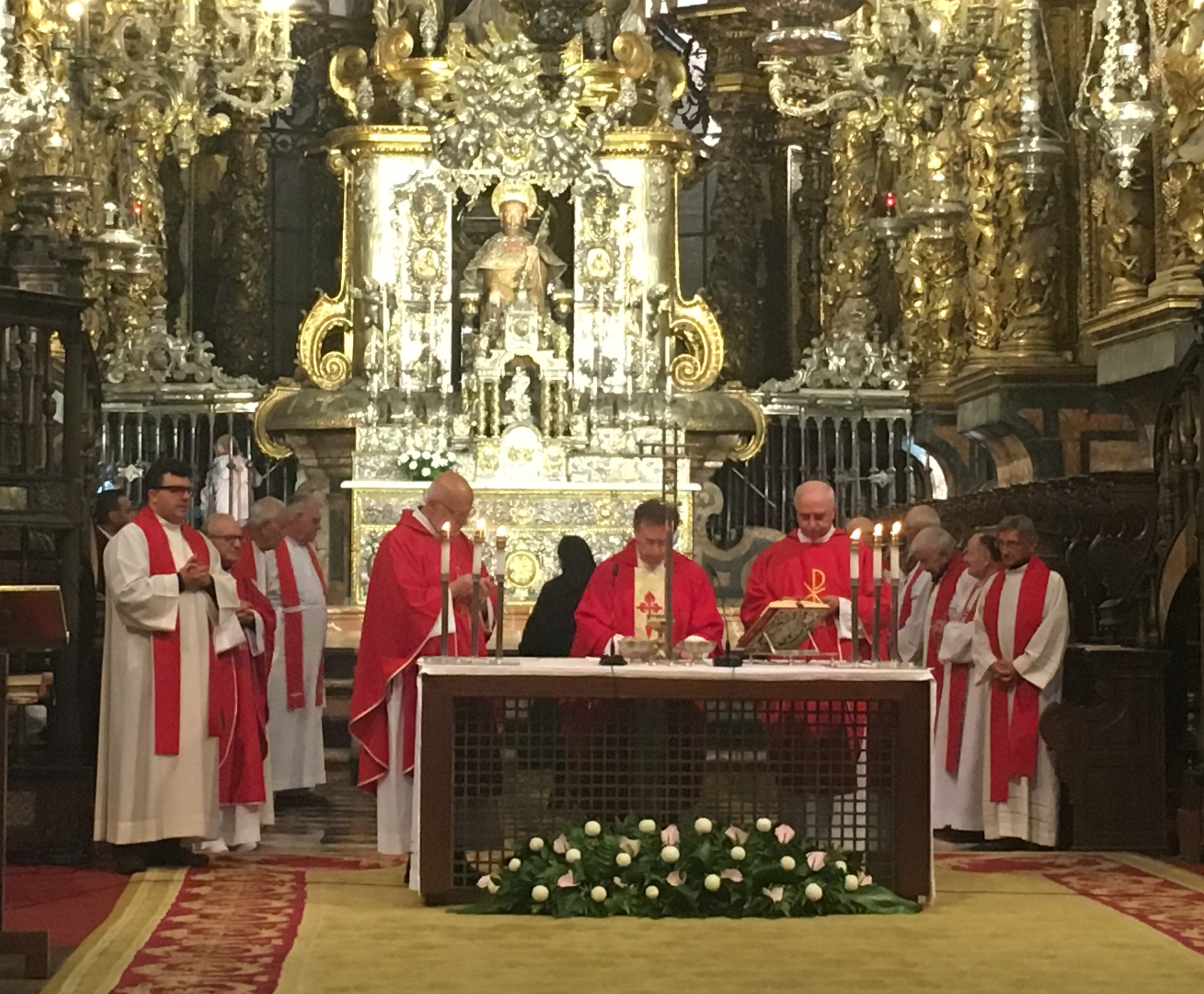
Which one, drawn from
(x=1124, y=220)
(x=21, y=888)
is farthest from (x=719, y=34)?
(x=21, y=888)

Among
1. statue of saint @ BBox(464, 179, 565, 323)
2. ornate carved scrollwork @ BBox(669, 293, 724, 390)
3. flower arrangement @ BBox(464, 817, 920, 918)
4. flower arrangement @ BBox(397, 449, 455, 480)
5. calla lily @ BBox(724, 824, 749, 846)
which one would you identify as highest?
statue of saint @ BBox(464, 179, 565, 323)

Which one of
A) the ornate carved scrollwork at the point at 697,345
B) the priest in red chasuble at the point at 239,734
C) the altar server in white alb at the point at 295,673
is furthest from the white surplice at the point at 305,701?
the ornate carved scrollwork at the point at 697,345

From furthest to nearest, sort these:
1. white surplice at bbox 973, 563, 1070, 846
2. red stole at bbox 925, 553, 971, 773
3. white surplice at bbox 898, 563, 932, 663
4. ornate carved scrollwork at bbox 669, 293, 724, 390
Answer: ornate carved scrollwork at bbox 669, 293, 724, 390 < white surplice at bbox 898, 563, 932, 663 < red stole at bbox 925, 553, 971, 773 < white surplice at bbox 973, 563, 1070, 846

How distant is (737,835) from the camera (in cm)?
931

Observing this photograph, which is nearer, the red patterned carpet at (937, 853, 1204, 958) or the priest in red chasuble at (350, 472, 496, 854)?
the red patterned carpet at (937, 853, 1204, 958)

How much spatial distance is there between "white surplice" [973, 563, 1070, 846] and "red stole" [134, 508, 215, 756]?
402 cm

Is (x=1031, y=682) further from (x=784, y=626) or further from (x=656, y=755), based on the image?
(x=656, y=755)

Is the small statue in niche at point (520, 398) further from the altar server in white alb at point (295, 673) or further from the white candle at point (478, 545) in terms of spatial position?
the white candle at point (478, 545)

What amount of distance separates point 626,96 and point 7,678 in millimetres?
15277

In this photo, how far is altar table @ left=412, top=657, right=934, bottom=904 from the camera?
9.26 meters

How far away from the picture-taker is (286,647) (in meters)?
13.9

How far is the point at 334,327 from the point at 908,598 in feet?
34.2

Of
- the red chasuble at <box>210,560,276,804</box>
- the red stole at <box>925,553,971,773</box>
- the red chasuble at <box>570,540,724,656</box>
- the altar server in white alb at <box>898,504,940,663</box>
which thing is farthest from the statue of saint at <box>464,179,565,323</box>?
the red chasuble at <box>570,540,724,656</box>

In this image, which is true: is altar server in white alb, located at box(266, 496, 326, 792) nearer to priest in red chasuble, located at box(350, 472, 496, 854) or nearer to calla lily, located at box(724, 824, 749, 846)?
priest in red chasuble, located at box(350, 472, 496, 854)
